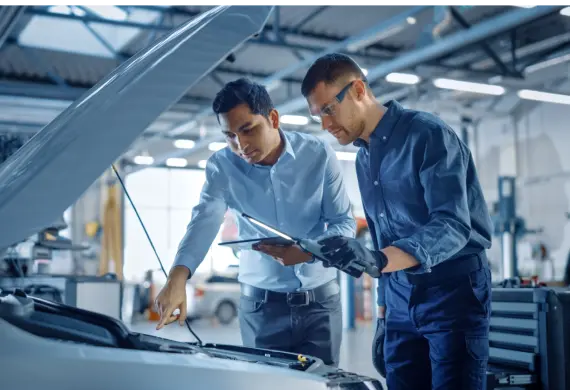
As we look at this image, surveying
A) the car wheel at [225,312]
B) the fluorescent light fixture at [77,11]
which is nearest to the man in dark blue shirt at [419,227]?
the fluorescent light fixture at [77,11]

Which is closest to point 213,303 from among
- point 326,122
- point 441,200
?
point 326,122

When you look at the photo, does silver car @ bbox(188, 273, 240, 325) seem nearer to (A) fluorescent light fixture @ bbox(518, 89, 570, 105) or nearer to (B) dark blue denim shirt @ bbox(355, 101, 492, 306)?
(A) fluorescent light fixture @ bbox(518, 89, 570, 105)

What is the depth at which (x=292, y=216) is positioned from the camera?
2.31 meters

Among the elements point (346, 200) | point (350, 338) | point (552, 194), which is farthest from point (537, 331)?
point (552, 194)

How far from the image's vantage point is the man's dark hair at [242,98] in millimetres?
2135

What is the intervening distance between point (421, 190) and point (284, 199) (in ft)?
2.31

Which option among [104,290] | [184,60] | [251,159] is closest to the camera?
[184,60]

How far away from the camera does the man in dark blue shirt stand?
1568mm

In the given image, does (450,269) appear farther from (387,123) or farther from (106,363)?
(106,363)

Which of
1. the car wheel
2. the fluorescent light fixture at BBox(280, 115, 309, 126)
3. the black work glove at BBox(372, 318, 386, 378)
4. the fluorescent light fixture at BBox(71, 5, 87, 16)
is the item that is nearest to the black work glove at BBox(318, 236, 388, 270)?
the black work glove at BBox(372, 318, 386, 378)

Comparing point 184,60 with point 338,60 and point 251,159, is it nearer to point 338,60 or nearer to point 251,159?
point 338,60

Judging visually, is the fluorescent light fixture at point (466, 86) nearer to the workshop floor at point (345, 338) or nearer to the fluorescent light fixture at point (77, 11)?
the workshop floor at point (345, 338)

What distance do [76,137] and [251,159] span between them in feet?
3.51

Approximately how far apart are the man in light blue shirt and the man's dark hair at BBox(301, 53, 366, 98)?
1.19ft
